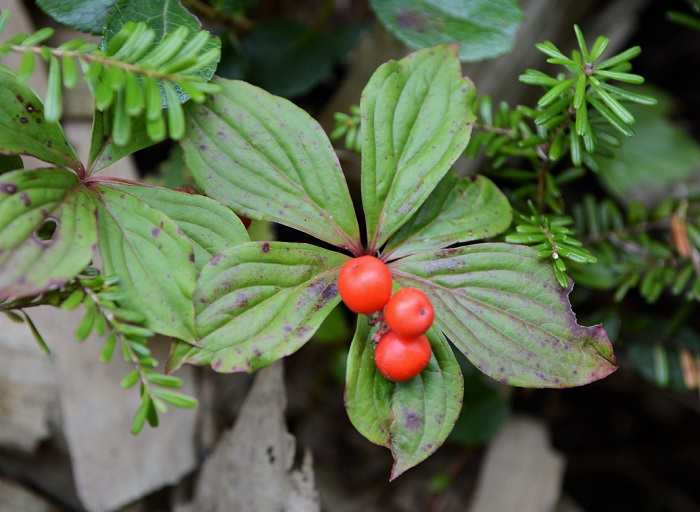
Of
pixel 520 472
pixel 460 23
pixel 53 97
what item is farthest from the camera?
pixel 520 472

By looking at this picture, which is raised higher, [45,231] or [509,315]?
[45,231]

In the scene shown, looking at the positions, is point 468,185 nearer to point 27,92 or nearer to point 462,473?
point 27,92

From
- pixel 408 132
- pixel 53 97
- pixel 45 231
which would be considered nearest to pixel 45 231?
pixel 45 231

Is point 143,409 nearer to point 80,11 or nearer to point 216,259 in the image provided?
point 216,259

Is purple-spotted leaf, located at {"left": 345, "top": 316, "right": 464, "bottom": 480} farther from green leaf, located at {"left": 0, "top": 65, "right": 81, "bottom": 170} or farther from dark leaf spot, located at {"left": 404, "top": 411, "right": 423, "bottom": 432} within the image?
green leaf, located at {"left": 0, "top": 65, "right": 81, "bottom": 170}

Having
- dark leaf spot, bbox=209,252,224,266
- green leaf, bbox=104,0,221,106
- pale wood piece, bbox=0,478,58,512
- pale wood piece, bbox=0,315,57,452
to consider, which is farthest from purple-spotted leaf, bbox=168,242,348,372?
pale wood piece, bbox=0,478,58,512

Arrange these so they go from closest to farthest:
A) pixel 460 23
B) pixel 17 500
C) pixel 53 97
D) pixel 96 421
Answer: pixel 53 97
pixel 460 23
pixel 96 421
pixel 17 500

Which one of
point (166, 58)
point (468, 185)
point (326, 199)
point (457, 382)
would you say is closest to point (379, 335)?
point (457, 382)
